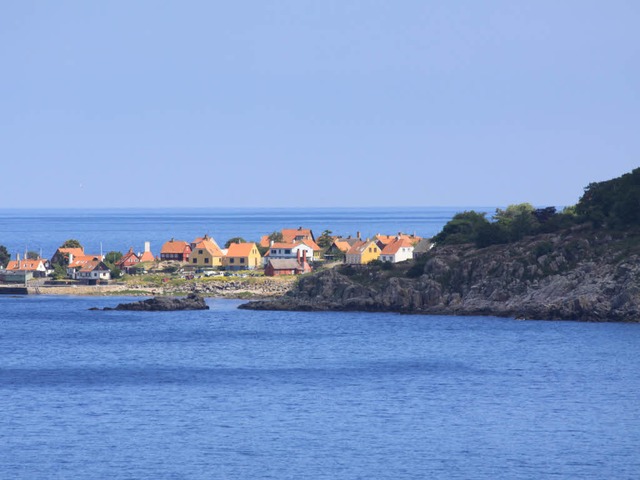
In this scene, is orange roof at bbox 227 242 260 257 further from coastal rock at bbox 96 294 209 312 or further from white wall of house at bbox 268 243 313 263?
coastal rock at bbox 96 294 209 312

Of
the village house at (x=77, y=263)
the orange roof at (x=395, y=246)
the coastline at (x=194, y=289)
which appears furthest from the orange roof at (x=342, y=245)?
the village house at (x=77, y=263)

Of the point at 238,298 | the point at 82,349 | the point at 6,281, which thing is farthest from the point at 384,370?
the point at 6,281

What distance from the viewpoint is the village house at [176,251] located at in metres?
169

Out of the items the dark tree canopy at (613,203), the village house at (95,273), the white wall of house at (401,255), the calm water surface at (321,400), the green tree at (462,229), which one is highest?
the dark tree canopy at (613,203)

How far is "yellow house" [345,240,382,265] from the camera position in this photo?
157250 millimetres

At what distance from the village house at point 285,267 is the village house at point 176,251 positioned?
16.8 metres

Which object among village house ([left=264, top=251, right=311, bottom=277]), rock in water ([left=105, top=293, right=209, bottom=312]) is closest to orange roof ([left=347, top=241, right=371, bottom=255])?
village house ([left=264, top=251, right=311, bottom=277])

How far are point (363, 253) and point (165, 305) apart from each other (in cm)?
3725

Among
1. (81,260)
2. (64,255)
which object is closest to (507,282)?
(81,260)

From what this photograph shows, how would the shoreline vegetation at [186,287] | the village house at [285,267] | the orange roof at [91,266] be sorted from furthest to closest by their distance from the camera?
the orange roof at [91,266]
the village house at [285,267]
the shoreline vegetation at [186,287]

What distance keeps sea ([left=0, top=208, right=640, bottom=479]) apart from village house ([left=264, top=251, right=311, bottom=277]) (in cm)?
3816

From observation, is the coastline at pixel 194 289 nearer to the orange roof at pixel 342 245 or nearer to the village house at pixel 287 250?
the village house at pixel 287 250

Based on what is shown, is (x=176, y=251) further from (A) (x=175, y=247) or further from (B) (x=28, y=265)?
(B) (x=28, y=265)

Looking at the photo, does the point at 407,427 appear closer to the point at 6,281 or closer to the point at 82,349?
the point at 82,349
